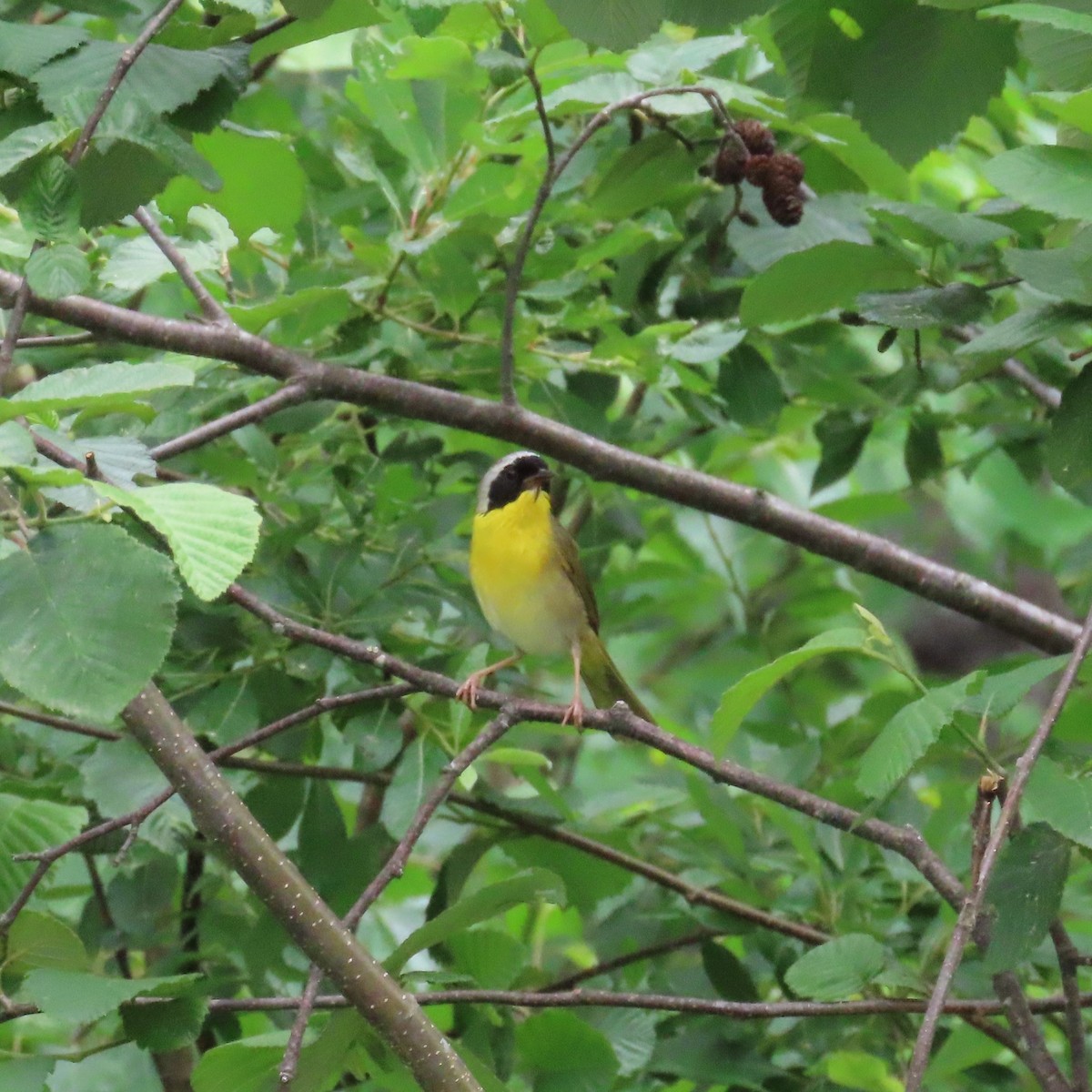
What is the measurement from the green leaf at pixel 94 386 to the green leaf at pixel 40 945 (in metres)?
0.65

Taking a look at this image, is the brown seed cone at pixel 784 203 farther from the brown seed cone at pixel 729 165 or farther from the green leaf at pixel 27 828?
the green leaf at pixel 27 828

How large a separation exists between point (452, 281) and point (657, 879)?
3.70ft

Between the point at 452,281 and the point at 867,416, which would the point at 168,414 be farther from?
the point at 867,416

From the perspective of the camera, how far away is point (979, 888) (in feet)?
4.86

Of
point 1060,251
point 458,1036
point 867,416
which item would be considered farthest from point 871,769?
point 867,416

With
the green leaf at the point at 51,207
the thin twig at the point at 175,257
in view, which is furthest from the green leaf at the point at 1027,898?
the thin twig at the point at 175,257

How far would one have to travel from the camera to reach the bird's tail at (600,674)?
3.70 meters

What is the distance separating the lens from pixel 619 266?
291cm

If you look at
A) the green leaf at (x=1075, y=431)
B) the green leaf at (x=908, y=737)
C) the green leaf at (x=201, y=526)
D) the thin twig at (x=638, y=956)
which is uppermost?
the green leaf at (x=201, y=526)

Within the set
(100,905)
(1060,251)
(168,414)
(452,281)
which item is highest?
(1060,251)

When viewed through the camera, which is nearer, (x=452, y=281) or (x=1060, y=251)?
(x=1060, y=251)

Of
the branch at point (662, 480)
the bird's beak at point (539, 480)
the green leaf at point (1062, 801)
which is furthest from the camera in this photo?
the bird's beak at point (539, 480)

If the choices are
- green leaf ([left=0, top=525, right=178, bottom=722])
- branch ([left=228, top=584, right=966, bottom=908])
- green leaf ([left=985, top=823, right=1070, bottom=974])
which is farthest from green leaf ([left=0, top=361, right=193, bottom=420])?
green leaf ([left=985, top=823, right=1070, bottom=974])

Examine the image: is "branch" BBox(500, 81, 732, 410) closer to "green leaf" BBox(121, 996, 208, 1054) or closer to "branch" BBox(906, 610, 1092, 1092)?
"branch" BBox(906, 610, 1092, 1092)
